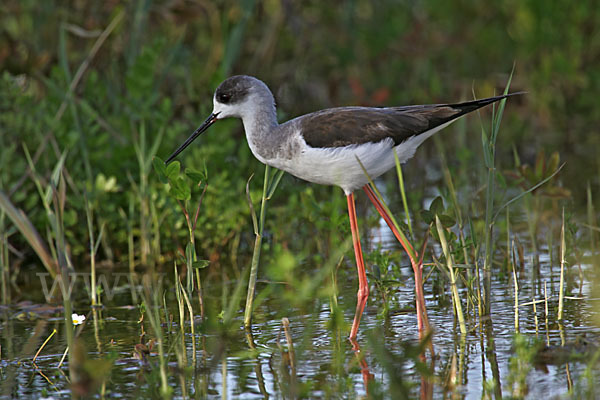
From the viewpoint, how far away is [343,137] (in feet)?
14.9

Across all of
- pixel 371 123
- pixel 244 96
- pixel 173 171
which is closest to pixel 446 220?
pixel 371 123

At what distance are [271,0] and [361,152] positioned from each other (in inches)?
229

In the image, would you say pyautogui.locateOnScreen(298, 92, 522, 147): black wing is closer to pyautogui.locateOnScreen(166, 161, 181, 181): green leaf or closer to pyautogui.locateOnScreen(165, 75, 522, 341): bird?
pyautogui.locateOnScreen(165, 75, 522, 341): bird

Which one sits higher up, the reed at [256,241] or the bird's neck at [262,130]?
the bird's neck at [262,130]

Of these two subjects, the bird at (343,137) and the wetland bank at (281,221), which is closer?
the wetland bank at (281,221)

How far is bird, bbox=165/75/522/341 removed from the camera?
14.9 ft

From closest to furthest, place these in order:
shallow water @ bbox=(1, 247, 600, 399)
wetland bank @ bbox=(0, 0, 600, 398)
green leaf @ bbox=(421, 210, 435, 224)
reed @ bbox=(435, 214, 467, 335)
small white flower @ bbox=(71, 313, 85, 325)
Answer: shallow water @ bbox=(1, 247, 600, 399) → wetland bank @ bbox=(0, 0, 600, 398) → reed @ bbox=(435, 214, 467, 335) → green leaf @ bbox=(421, 210, 435, 224) → small white flower @ bbox=(71, 313, 85, 325)

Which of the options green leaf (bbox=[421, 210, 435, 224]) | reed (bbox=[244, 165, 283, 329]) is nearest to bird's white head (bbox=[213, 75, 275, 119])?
reed (bbox=[244, 165, 283, 329])

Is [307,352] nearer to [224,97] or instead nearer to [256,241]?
[256,241]

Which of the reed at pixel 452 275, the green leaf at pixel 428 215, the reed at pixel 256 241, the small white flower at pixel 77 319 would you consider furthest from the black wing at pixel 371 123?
the small white flower at pixel 77 319

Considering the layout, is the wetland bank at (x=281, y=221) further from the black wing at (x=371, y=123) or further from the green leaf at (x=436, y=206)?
the black wing at (x=371, y=123)

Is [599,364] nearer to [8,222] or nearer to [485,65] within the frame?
[8,222]

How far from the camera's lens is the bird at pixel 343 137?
4.54 m

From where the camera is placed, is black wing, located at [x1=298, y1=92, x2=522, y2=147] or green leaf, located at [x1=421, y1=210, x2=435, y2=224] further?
black wing, located at [x1=298, y1=92, x2=522, y2=147]
